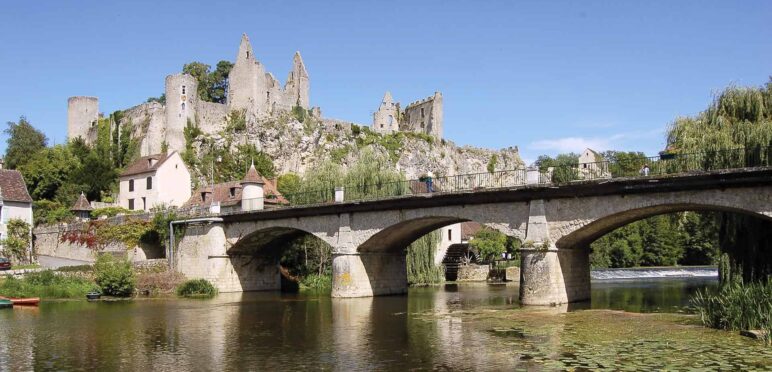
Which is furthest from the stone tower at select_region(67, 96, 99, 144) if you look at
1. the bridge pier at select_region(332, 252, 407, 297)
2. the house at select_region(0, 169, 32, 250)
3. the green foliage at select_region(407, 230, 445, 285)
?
the bridge pier at select_region(332, 252, 407, 297)

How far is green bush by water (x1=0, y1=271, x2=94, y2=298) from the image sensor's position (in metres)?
39.4

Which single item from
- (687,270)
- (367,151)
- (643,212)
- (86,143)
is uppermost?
(86,143)

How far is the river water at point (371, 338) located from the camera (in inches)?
691

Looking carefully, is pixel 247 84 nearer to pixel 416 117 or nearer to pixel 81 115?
pixel 81 115

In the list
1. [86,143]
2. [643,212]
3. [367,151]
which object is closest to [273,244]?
[367,151]

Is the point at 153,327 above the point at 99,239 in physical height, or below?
below

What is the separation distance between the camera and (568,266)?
32.1m

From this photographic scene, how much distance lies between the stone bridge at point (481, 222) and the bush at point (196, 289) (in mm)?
1222

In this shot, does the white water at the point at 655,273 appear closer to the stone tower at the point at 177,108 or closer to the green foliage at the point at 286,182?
the green foliage at the point at 286,182

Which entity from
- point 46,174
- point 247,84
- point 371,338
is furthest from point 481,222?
point 247,84

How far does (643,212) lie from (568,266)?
439cm

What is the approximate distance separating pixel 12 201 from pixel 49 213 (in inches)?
354

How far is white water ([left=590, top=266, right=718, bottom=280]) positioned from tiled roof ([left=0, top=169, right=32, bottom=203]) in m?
44.5

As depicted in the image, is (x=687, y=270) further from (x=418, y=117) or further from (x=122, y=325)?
(x=122, y=325)
